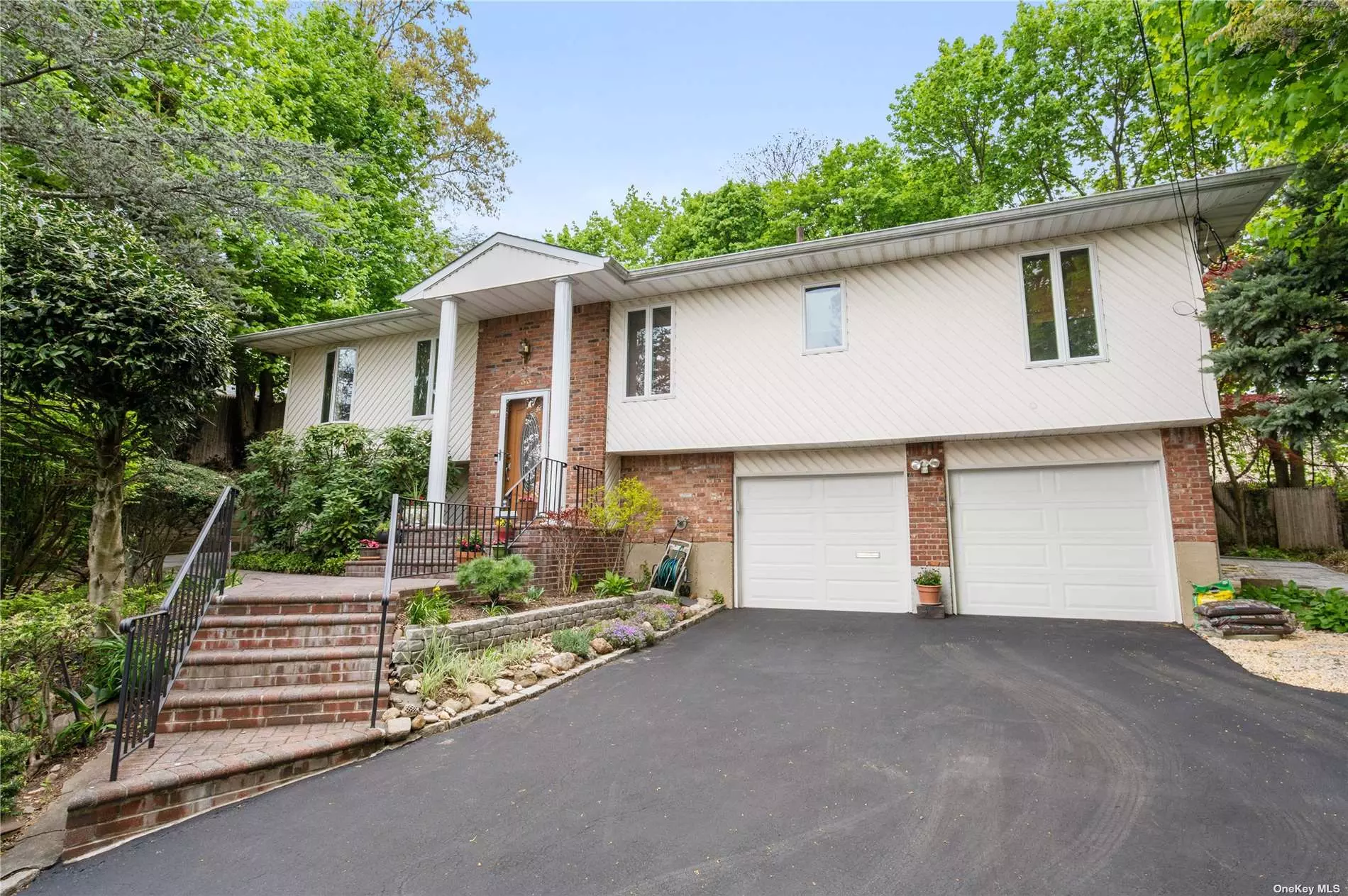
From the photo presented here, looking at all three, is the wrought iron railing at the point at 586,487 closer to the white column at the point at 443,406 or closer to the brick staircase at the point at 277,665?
the white column at the point at 443,406

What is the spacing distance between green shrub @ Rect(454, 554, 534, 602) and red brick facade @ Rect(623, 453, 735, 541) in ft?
12.3

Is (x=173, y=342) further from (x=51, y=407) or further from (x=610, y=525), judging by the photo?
(x=610, y=525)

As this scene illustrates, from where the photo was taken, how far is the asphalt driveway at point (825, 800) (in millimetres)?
2576

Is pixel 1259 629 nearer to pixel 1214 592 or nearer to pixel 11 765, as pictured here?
pixel 1214 592

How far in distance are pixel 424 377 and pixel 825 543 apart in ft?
26.3

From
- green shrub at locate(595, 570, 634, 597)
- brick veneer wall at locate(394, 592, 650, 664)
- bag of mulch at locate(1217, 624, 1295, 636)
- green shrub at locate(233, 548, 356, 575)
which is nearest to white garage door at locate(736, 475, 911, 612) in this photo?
green shrub at locate(595, 570, 634, 597)

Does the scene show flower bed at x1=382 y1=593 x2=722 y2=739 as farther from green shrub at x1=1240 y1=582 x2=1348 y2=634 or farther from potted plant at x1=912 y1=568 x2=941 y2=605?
green shrub at x1=1240 y1=582 x2=1348 y2=634

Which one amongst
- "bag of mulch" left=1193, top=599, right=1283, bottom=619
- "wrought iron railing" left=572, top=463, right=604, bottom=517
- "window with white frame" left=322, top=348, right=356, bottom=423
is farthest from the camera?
"window with white frame" left=322, top=348, right=356, bottom=423

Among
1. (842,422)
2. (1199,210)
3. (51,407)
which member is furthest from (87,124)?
(1199,210)

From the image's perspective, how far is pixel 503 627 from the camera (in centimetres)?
589

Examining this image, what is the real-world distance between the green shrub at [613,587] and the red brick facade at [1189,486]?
691cm

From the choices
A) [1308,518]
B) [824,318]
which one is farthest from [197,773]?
[1308,518]

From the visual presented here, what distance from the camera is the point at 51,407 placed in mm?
5180

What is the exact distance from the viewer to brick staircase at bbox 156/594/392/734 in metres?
4.17
